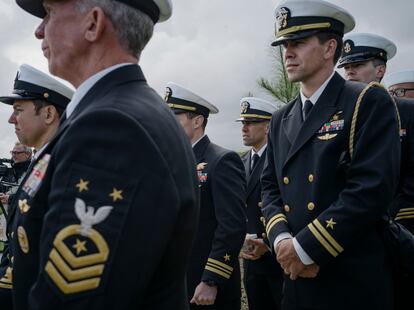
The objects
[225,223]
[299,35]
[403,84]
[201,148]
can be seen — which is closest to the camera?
[299,35]

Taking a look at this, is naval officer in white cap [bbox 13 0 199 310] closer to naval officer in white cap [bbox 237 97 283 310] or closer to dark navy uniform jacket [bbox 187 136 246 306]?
dark navy uniform jacket [bbox 187 136 246 306]

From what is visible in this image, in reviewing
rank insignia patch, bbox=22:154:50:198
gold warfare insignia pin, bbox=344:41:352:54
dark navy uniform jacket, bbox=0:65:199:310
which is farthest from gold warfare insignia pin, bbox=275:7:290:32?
rank insignia patch, bbox=22:154:50:198

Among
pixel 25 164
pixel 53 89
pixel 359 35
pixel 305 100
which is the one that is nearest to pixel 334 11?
pixel 305 100

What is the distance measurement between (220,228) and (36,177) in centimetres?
229

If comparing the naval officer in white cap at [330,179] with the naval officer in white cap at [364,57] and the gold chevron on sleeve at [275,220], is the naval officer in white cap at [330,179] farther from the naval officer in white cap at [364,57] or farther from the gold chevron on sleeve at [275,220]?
the naval officer in white cap at [364,57]

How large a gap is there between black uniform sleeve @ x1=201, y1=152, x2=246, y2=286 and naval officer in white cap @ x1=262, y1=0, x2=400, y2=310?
0.82 m

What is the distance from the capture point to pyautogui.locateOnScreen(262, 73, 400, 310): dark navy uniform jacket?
2219 millimetres

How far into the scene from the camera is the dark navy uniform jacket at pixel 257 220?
146 inches

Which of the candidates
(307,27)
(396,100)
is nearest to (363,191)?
(307,27)

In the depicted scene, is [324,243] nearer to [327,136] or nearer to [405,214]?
[327,136]

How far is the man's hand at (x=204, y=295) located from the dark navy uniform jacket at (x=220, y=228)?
0.06 metres

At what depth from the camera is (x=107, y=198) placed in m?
1.11

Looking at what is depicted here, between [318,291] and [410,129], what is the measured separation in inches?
66.7

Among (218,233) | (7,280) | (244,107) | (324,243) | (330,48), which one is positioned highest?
(330,48)
